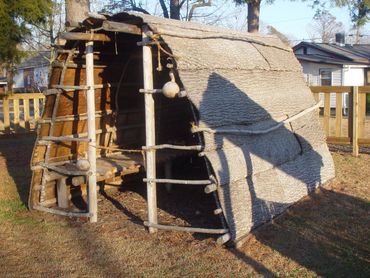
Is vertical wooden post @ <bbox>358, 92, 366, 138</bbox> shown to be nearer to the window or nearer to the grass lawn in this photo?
the grass lawn

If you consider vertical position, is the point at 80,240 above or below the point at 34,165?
below

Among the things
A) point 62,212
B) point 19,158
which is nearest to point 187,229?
point 62,212

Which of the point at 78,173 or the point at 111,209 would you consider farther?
the point at 111,209

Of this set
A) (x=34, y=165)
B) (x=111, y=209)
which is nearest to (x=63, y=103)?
(x=34, y=165)

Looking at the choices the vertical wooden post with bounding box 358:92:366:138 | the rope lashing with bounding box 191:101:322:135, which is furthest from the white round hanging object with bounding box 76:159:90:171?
the vertical wooden post with bounding box 358:92:366:138

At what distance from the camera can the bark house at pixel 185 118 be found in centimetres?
588

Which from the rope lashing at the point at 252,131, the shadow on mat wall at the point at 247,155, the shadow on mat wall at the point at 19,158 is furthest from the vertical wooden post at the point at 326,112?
the shadow on mat wall at the point at 19,158

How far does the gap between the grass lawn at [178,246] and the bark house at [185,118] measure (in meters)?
Answer: 0.23

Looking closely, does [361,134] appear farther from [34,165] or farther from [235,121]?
[34,165]

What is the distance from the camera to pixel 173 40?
609 centimetres

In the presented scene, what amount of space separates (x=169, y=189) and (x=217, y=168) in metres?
3.21

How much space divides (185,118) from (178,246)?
433cm

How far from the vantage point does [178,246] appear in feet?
19.1

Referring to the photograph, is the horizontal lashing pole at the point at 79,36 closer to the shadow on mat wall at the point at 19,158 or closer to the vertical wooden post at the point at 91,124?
the vertical wooden post at the point at 91,124
